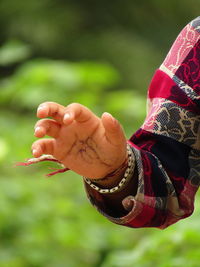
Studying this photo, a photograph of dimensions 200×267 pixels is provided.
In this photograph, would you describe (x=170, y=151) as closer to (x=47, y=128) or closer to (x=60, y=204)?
(x=47, y=128)

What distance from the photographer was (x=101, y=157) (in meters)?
1.92

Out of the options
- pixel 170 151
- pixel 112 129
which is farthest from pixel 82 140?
pixel 170 151

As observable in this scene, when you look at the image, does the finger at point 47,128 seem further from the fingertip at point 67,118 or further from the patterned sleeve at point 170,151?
the patterned sleeve at point 170,151

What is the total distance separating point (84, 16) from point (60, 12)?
1.26 feet

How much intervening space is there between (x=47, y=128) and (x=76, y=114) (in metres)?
0.07

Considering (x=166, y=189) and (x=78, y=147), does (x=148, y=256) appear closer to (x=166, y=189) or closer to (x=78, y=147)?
(x=166, y=189)

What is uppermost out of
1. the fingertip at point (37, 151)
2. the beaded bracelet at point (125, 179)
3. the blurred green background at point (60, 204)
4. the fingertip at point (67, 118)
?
the fingertip at point (67, 118)

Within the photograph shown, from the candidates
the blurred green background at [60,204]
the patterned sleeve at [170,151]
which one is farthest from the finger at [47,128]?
the blurred green background at [60,204]

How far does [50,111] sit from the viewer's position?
181 centimetres

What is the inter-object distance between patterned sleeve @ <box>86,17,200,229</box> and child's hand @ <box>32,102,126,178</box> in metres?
0.12

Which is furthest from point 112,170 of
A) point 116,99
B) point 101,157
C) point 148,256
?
point 116,99

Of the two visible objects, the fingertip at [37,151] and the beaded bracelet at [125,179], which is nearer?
the fingertip at [37,151]

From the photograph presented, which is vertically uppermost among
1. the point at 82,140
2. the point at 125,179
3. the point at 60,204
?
the point at 82,140

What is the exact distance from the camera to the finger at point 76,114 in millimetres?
1788
